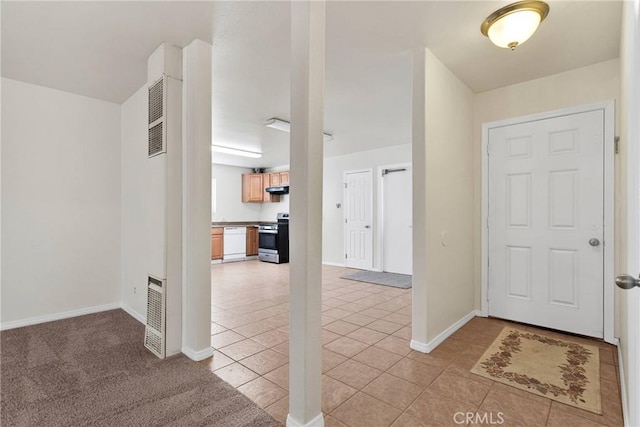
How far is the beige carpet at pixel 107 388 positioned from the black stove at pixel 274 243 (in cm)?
460

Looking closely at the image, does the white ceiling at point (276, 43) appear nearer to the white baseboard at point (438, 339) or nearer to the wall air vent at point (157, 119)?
the wall air vent at point (157, 119)

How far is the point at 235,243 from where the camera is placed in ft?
25.5

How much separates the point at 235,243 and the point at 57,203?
14.7 feet

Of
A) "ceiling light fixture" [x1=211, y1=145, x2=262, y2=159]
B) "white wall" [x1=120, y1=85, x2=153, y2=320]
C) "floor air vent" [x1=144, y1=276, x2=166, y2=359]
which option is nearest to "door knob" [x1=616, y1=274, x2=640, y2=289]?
"floor air vent" [x1=144, y1=276, x2=166, y2=359]

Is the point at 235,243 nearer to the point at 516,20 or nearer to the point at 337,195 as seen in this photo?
the point at 337,195

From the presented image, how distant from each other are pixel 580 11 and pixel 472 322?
281 centimetres

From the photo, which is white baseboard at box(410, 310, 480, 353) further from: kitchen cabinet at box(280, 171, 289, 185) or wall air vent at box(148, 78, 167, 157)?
kitchen cabinet at box(280, 171, 289, 185)

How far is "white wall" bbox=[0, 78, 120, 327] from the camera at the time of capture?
3.19 m

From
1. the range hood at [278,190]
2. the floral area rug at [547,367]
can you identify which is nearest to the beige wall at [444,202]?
the floral area rug at [547,367]

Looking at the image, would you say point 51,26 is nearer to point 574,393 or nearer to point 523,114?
point 523,114

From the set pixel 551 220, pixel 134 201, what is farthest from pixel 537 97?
pixel 134 201

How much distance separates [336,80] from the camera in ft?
10.4

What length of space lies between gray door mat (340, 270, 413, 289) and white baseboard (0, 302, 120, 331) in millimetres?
3618

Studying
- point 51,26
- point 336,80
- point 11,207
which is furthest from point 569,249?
point 11,207
